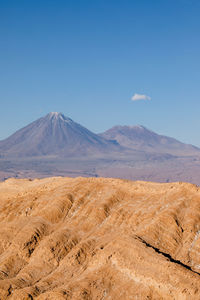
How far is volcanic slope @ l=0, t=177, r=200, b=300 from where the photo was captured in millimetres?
51434

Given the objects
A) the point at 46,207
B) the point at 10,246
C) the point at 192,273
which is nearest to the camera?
the point at 192,273

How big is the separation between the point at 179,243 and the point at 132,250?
29.5 ft

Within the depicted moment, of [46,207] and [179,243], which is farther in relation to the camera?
[46,207]

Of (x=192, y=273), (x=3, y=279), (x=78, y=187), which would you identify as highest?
(x=78, y=187)

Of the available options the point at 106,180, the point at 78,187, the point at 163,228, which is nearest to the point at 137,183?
the point at 106,180

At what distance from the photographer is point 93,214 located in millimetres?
71750

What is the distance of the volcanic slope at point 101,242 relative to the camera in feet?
169

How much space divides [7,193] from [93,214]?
97.0ft

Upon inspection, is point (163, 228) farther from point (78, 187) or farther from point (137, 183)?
point (78, 187)

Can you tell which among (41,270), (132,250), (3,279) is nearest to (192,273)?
(132,250)

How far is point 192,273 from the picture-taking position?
49.7 m

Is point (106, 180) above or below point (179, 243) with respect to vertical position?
above

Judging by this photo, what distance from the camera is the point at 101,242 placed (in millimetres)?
62875

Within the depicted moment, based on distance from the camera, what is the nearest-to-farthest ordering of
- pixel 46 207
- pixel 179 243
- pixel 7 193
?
pixel 179 243
pixel 46 207
pixel 7 193
